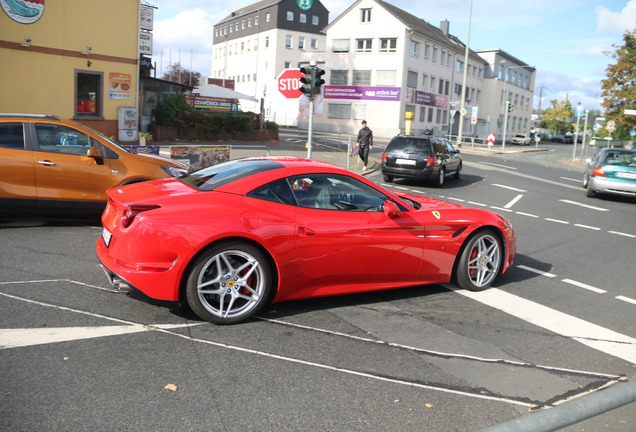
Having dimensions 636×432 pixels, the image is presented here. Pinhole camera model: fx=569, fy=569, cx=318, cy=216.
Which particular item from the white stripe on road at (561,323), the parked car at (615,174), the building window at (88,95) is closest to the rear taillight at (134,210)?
the white stripe on road at (561,323)

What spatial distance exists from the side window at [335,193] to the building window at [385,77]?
2185 inches

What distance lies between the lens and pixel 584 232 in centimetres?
1087

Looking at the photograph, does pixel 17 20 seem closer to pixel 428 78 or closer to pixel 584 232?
pixel 584 232

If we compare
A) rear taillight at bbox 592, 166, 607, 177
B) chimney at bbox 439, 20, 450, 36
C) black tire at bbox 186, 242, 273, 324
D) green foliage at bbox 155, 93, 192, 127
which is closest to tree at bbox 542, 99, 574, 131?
chimney at bbox 439, 20, 450, 36

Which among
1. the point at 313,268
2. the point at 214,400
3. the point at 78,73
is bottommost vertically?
the point at 214,400

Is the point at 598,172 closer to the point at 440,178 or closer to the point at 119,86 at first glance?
the point at 440,178

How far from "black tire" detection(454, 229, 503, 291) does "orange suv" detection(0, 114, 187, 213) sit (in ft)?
16.9

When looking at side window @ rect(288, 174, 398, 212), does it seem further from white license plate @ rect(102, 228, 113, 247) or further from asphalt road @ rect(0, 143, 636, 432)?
white license plate @ rect(102, 228, 113, 247)

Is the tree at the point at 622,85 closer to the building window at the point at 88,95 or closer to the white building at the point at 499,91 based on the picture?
the building window at the point at 88,95

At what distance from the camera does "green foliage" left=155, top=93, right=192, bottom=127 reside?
90.0ft

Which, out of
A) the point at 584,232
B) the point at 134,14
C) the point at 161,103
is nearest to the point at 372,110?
the point at 161,103

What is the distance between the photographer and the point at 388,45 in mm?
59625

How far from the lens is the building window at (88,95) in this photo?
72.3 feet

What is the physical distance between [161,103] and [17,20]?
27.2 ft
